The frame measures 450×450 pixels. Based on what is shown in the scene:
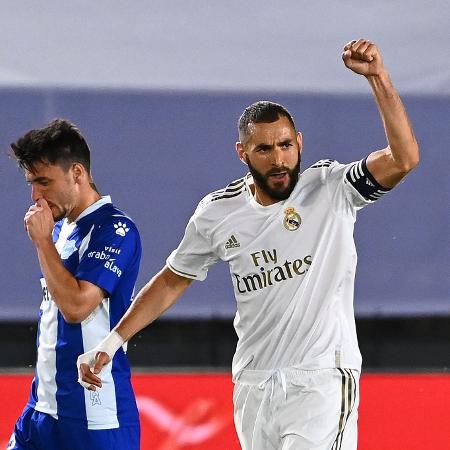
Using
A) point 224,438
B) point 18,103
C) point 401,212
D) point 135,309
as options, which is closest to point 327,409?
point 135,309

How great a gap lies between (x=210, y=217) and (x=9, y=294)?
1.75 meters

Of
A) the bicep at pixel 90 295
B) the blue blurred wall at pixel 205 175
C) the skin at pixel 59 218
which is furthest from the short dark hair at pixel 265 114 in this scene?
the blue blurred wall at pixel 205 175

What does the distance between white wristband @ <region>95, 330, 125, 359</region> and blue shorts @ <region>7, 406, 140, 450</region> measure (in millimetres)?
205

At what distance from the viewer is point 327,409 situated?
112 inches

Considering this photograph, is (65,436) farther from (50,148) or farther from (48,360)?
(50,148)

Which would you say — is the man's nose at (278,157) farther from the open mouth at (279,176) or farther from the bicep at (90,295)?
the bicep at (90,295)

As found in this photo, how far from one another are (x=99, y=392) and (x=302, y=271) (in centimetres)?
63

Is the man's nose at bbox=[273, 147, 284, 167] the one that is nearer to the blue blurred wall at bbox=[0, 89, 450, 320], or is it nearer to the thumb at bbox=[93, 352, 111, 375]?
the thumb at bbox=[93, 352, 111, 375]

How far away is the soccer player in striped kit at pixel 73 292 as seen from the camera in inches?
113

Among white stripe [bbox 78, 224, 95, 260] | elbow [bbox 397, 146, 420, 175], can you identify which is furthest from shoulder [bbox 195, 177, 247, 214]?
elbow [bbox 397, 146, 420, 175]

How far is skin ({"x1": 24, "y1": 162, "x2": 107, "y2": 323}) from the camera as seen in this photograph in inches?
111

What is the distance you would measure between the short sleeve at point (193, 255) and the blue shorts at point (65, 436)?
527 millimetres

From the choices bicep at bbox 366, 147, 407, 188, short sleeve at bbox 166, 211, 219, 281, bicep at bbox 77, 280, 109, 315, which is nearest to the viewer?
bicep at bbox 366, 147, 407, 188

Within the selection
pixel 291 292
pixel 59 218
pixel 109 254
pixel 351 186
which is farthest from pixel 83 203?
pixel 351 186
